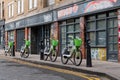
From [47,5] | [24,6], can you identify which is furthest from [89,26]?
[24,6]

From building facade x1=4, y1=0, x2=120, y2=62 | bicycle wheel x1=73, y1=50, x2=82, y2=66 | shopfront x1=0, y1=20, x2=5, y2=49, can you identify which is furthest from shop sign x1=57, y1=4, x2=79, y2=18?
shopfront x1=0, y1=20, x2=5, y2=49

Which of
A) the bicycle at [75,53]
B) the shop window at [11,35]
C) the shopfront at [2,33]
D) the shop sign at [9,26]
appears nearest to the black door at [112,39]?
the bicycle at [75,53]

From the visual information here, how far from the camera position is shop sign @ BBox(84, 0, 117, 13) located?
63.0ft

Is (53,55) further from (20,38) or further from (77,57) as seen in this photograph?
(20,38)

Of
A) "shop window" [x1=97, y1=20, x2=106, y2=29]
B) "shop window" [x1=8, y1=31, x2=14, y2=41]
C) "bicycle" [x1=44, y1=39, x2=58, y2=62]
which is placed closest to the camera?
"shop window" [x1=97, y1=20, x2=106, y2=29]

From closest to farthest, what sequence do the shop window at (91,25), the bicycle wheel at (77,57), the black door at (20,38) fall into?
the bicycle wheel at (77,57) < the shop window at (91,25) < the black door at (20,38)

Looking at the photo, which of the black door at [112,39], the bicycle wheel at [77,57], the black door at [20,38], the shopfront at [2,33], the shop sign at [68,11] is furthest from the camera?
the shopfront at [2,33]

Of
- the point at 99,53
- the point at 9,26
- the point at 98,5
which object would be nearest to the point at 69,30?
the point at 99,53

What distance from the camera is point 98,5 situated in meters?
20.4

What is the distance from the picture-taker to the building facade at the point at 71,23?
64.3 feet

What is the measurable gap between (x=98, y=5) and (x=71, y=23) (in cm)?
467

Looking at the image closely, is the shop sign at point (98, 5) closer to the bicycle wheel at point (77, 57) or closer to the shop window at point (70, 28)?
the shop window at point (70, 28)

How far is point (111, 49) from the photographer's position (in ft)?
64.6

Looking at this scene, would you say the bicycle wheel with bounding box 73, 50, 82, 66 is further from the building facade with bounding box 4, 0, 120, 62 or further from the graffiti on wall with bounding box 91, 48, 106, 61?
the graffiti on wall with bounding box 91, 48, 106, 61
